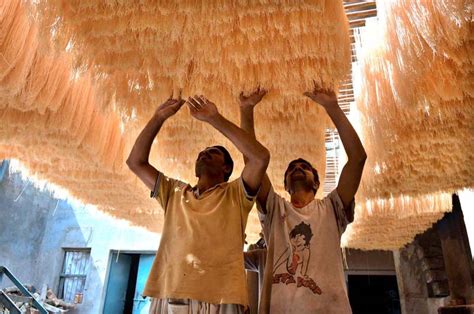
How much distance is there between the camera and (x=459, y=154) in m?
2.39

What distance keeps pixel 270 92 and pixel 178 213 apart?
0.66m

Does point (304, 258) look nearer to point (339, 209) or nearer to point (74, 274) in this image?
point (339, 209)

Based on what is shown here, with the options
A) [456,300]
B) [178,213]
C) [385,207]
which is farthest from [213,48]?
[456,300]

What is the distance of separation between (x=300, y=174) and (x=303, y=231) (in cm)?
27

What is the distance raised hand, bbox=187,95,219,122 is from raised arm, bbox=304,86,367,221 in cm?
44

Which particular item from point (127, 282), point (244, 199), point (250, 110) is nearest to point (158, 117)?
point (250, 110)

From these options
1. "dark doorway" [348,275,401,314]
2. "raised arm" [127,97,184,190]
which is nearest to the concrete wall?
"dark doorway" [348,275,401,314]

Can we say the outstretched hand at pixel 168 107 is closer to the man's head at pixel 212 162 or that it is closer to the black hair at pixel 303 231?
the man's head at pixel 212 162

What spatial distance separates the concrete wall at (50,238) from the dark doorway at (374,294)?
13.4 feet

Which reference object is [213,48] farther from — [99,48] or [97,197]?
[97,197]

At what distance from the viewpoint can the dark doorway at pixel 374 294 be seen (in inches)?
270

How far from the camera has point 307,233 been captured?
1.35 meters

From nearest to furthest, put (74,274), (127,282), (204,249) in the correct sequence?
(204,249), (74,274), (127,282)

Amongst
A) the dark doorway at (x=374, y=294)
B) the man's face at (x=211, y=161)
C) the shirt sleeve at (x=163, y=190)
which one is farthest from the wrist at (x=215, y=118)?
the dark doorway at (x=374, y=294)
